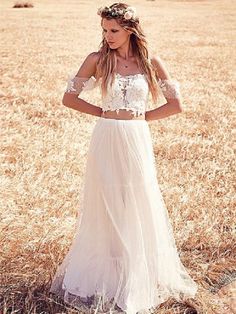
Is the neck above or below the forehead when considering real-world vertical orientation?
below

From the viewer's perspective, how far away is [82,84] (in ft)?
13.1

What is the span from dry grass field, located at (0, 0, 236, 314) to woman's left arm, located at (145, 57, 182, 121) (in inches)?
54.7

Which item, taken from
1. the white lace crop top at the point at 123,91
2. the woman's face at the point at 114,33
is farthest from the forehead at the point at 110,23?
the white lace crop top at the point at 123,91

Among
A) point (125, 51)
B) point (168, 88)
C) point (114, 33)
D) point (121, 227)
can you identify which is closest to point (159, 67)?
point (168, 88)

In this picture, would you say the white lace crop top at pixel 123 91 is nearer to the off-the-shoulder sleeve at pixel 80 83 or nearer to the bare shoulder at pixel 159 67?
the off-the-shoulder sleeve at pixel 80 83

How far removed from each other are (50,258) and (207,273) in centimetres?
130

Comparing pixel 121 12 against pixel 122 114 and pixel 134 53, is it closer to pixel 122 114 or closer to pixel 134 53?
pixel 134 53

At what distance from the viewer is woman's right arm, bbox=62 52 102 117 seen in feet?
12.9

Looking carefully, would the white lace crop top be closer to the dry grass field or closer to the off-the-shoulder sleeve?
the off-the-shoulder sleeve

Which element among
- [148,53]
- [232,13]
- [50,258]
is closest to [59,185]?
[50,258]

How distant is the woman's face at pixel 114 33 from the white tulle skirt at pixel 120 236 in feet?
1.70

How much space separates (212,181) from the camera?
6.70 meters

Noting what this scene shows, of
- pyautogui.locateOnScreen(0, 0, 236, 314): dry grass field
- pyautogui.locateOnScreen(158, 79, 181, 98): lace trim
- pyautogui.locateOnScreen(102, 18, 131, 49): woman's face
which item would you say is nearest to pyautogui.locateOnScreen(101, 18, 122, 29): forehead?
pyautogui.locateOnScreen(102, 18, 131, 49): woman's face

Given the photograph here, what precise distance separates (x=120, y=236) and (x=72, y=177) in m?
2.79
